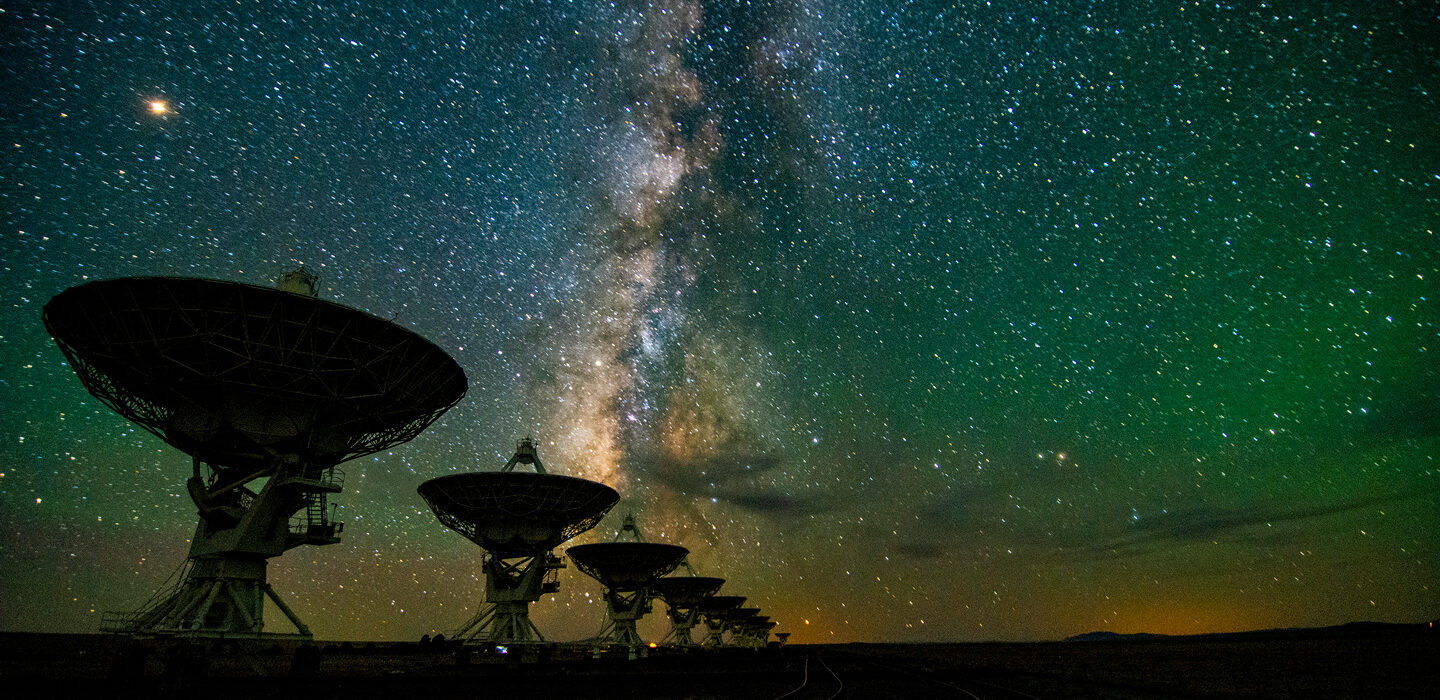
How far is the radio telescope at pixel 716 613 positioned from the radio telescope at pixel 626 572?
1980cm

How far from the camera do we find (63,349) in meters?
20.1

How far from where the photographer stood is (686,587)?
183ft

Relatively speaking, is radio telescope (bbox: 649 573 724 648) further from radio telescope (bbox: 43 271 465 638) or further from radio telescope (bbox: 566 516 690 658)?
radio telescope (bbox: 43 271 465 638)

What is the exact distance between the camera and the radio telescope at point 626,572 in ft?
142

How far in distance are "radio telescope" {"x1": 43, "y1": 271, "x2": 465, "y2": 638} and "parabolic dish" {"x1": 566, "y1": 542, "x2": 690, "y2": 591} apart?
22.8 m

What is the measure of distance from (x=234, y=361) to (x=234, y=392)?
4.58 feet

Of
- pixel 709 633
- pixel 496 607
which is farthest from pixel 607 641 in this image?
pixel 709 633

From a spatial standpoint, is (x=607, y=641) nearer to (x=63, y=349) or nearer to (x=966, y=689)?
(x=966, y=689)

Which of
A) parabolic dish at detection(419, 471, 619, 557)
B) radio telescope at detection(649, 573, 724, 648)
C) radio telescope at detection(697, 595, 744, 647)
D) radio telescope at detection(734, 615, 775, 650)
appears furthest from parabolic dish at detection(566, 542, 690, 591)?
radio telescope at detection(734, 615, 775, 650)

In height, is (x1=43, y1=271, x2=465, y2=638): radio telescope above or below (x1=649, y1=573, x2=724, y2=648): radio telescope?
above

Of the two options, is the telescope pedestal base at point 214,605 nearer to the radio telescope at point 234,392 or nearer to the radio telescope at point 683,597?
the radio telescope at point 234,392

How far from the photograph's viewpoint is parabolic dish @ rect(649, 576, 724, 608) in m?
54.6

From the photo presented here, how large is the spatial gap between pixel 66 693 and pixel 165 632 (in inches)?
262

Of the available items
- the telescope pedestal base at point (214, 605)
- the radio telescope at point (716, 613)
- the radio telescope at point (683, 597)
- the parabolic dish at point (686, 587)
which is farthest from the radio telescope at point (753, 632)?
the telescope pedestal base at point (214, 605)
